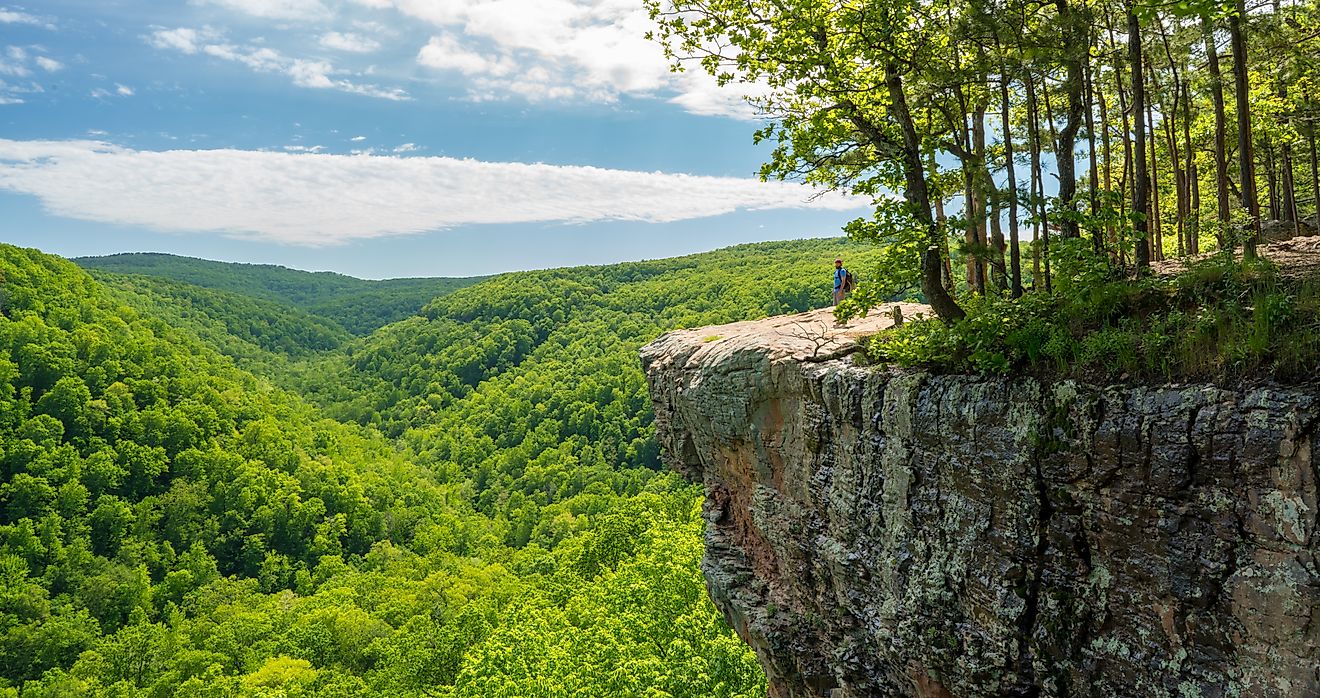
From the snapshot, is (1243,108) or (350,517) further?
(350,517)

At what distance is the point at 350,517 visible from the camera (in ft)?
218

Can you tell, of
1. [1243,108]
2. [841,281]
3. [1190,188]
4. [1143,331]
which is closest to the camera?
[1143,331]

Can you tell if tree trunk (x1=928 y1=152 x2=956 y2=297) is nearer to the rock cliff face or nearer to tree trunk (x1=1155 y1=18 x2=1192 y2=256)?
the rock cliff face

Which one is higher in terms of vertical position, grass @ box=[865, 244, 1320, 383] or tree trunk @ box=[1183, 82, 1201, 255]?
tree trunk @ box=[1183, 82, 1201, 255]

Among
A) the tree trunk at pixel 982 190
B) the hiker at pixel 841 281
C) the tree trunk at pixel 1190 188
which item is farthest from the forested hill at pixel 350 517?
the tree trunk at pixel 1190 188

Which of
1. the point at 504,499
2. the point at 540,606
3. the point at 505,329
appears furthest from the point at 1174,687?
the point at 505,329

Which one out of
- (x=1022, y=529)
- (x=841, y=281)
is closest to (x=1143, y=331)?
(x=1022, y=529)

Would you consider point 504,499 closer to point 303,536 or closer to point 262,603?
point 303,536

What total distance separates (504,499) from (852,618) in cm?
6900

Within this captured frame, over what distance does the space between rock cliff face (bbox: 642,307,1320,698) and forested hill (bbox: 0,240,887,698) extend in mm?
8936

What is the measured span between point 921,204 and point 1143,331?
3542 millimetres

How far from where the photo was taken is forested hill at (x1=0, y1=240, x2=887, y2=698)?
1082 inches

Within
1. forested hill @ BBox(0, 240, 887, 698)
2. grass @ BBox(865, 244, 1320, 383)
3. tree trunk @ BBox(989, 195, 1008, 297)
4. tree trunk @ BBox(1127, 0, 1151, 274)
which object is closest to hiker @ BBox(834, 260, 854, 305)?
tree trunk @ BBox(989, 195, 1008, 297)

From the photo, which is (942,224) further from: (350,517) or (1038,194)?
(350,517)
